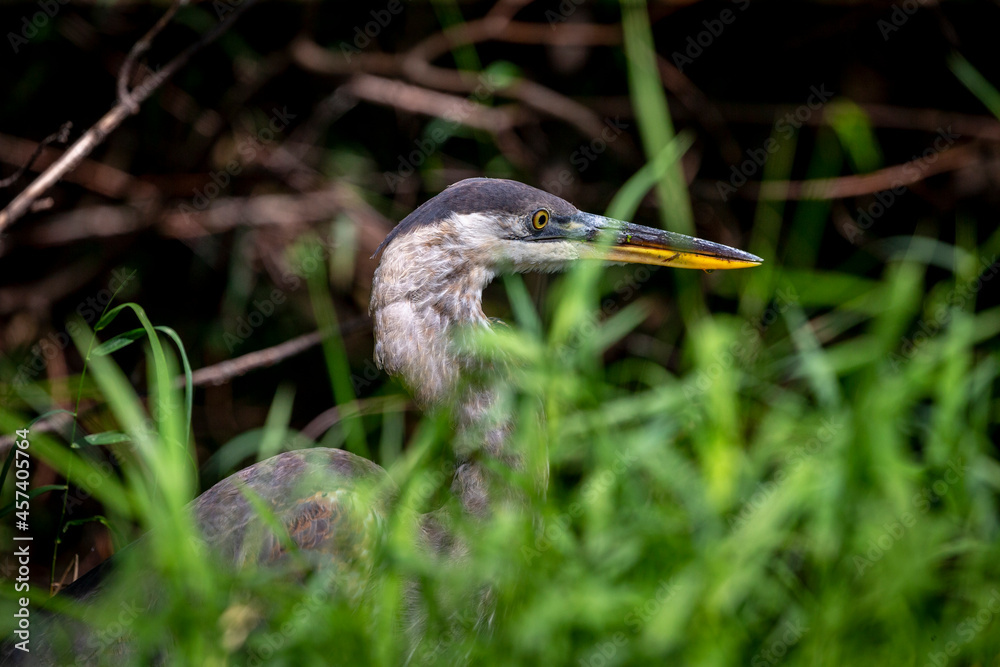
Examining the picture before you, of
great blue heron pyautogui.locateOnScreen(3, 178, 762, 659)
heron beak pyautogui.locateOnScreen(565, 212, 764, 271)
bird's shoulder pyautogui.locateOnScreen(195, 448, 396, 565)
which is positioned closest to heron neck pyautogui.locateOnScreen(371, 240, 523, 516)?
great blue heron pyautogui.locateOnScreen(3, 178, 762, 659)

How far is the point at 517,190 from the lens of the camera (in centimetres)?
228

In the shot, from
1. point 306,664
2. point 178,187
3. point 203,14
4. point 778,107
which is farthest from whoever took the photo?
point 778,107

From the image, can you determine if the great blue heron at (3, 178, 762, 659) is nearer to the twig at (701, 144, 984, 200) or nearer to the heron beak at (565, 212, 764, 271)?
the heron beak at (565, 212, 764, 271)

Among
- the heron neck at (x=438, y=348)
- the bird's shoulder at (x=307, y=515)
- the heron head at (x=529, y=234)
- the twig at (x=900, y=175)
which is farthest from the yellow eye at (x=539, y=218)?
the twig at (x=900, y=175)

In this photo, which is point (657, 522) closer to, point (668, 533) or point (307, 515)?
point (668, 533)

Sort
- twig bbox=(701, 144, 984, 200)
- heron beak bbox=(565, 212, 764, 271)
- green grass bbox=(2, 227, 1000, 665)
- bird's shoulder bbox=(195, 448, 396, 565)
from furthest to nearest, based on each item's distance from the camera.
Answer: twig bbox=(701, 144, 984, 200) < heron beak bbox=(565, 212, 764, 271) < bird's shoulder bbox=(195, 448, 396, 565) < green grass bbox=(2, 227, 1000, 665)

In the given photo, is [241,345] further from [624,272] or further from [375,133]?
[624,272]

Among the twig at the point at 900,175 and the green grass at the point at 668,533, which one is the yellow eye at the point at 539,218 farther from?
the twig at the point at 900,175

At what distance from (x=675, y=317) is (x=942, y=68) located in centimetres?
155

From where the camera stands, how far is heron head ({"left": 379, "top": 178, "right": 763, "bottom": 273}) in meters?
2.20

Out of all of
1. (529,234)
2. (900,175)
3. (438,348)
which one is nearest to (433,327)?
(438,348)

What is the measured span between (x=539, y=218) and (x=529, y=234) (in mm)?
50

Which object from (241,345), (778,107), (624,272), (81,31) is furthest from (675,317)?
(81,31)

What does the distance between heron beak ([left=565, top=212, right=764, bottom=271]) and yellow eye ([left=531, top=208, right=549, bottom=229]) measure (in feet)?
0.22
